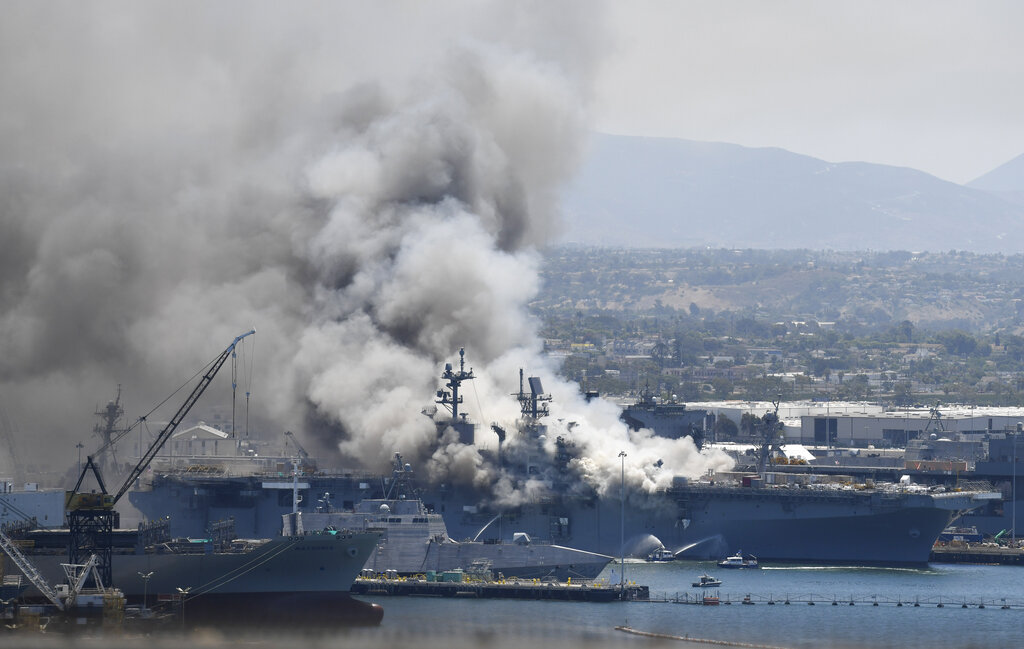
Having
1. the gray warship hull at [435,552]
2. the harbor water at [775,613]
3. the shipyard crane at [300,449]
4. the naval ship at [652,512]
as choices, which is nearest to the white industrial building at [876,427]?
the naval ship at [652,512]

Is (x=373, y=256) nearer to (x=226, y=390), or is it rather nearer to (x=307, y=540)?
(x=226, y=390)

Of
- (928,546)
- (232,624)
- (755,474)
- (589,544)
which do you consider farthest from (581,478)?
(232,624)

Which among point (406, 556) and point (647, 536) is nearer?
point (406, 556)

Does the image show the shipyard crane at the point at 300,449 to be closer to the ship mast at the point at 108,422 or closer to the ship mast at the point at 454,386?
the ship mast at the point at 454,386

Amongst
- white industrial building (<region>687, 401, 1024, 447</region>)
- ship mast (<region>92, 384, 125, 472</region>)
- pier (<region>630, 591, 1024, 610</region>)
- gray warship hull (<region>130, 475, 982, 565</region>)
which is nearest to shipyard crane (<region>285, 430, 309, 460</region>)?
gray warship hull (<region>130, 475, 982, 565</region>)

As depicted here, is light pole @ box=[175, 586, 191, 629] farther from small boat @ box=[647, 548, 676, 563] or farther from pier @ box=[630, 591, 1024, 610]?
small boat @ box=[647, 548, 676, 563]

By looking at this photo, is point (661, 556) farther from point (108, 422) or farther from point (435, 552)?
point (108, 422)

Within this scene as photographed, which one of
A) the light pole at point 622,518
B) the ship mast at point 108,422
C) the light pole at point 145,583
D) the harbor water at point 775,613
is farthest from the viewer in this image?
the ship mast at point 108,422
